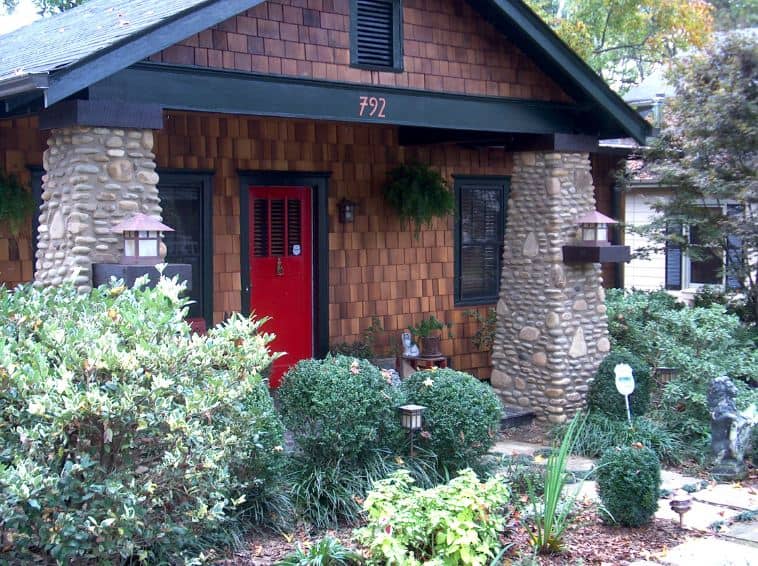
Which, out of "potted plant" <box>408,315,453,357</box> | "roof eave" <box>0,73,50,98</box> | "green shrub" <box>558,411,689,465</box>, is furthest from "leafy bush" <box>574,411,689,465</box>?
"roof eave" <box>0,73,50,98</box>

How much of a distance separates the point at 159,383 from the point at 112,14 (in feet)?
16.1

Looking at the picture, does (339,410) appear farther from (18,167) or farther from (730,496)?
(18,167)

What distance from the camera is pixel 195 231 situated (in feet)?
30.0

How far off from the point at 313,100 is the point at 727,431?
14.7 feet

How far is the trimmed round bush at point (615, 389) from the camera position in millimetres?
8844

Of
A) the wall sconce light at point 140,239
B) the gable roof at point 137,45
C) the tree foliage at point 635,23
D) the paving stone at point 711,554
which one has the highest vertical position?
the tree foliage at point 635,23

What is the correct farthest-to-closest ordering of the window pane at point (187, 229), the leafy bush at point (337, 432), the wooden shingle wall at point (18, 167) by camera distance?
the window pane at point (187, 229) → the wooden shingle wall at point (18, 167) → the leafy bush at point (337, 432)

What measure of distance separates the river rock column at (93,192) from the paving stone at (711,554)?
420cm

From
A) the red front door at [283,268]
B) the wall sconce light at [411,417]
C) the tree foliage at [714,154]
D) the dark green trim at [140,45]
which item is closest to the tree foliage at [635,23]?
the tree foliage at [714,154]

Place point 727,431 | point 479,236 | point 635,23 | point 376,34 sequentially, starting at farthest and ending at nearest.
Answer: point 635,23
point 479,236
point 376,34
point 727,431

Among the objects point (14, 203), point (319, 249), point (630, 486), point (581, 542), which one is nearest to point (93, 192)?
point (14, 203)

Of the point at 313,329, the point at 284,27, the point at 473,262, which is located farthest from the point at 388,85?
the point at 473,262

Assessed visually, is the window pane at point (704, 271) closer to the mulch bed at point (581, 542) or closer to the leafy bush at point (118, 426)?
the mulch bed at point (581, 542)

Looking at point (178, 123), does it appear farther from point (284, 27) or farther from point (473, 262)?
point (473, 262)
